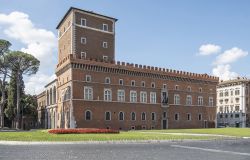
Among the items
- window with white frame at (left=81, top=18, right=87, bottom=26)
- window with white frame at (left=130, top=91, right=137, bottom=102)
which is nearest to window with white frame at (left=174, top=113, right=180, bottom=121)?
window with white frame at (left=130, top=91, right=137, bottom=102)

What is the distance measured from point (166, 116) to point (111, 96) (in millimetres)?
13666

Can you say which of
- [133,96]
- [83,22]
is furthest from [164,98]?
[83,22]

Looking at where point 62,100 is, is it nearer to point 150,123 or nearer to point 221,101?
point 150,123

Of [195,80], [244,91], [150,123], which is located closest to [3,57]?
[150,123]

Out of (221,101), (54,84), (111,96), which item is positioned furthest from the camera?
(221,101)

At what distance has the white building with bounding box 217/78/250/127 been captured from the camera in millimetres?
102875

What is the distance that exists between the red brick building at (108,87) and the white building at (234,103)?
32320 mm

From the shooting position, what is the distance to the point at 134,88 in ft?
217

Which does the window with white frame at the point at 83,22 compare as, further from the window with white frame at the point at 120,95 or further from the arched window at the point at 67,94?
the window with white frame at the point at 120,95

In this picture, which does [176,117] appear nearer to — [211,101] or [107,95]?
[211,101]

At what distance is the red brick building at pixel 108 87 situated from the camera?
195ft

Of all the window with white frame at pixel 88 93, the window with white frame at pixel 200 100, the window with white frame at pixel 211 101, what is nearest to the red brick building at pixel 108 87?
the window with white frame at pixel 88 93

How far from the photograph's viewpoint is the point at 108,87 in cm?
6269

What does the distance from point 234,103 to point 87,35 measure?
195ft
